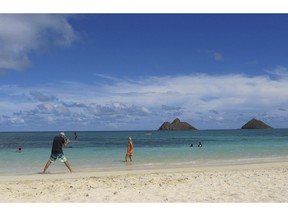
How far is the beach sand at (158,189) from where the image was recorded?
8.52m

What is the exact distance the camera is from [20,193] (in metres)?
9.97

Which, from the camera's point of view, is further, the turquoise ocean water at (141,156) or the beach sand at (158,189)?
the turquoise ocean water at (141,156)

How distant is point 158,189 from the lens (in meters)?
9.80

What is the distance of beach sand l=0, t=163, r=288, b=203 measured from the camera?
8.52 m

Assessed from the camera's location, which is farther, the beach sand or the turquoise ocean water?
the turquoise ocean water

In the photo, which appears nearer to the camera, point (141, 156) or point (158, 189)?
point (158, 189)

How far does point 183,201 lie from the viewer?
8148 mm
